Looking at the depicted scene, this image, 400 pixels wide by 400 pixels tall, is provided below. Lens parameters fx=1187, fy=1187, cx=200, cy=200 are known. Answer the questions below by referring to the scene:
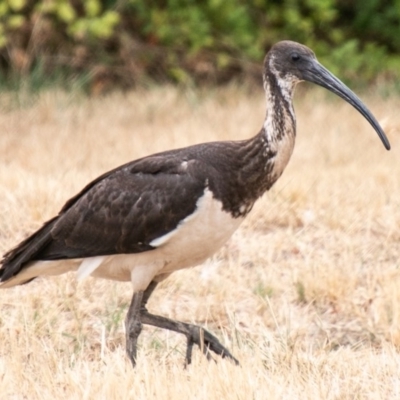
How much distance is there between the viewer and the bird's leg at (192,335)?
6.09 metres

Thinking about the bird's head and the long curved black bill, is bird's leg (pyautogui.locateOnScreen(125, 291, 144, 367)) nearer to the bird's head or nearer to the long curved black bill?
the bird's head

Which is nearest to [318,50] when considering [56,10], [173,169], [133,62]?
[133,62]

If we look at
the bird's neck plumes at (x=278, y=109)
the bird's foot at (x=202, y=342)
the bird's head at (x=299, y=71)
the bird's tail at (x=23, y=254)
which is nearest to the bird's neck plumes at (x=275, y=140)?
the bird's neck plumes at (x=278, y=109)

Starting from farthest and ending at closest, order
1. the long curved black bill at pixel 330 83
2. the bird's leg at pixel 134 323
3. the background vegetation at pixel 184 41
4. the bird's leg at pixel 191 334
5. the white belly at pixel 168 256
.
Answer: the background vegetation at pixel 184 41 → the long curved black bill at pixel 330 83 → the bird's leg at pixel 134 323 → the bird's leg at pixel 191 334 → the white belly at pixel 168 256

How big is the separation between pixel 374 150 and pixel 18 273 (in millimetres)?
5482

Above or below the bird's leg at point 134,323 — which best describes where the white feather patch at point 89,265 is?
above

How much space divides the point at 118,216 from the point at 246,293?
4.59 feet

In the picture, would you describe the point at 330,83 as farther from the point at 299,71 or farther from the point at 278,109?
the point at 278,109

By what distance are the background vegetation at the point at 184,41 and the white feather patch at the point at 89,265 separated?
304 inches

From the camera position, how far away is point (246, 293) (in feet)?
24.5

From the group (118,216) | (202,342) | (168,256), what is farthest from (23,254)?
(202,342)

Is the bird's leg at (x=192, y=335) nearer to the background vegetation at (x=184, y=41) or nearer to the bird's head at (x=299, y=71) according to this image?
the bird's head at (x=299, y=71)

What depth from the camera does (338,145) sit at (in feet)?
36.8

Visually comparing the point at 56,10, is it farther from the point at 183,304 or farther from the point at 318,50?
the point at 183,304
